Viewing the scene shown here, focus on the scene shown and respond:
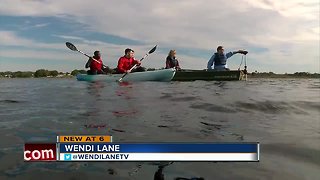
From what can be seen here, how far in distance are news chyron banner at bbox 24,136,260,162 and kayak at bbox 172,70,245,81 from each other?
1696cm

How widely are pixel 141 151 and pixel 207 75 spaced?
56.6 ft

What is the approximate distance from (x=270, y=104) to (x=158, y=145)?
5855 mm

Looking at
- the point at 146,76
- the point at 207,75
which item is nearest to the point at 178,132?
the point at 146,76

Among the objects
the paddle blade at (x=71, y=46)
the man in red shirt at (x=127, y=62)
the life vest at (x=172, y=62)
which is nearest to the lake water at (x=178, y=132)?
the man in red shirt at (x=127, y=62)

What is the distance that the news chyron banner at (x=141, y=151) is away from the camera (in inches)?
94.2

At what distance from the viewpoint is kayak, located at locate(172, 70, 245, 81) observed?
19297mm

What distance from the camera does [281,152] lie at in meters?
3.59

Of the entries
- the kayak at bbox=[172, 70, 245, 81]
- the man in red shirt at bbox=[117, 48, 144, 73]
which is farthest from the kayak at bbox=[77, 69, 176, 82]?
the man in red shirt at bbox=[117, 48, 144, 73]

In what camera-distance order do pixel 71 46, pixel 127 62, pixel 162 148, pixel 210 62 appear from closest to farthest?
1. pixel 162 148
2. pixel 127 62
3. pixel 210 62
4. pixel 71 46

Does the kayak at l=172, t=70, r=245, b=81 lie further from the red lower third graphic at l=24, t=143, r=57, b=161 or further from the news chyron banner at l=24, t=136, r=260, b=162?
the red lower third graphic at l=24, t=143, r=57, b=161

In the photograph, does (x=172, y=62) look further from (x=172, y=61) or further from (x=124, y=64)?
(x=124, y=64)

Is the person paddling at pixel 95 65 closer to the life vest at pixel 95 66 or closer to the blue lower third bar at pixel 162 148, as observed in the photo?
the life vest at pixel 95 66

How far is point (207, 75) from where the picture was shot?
19344mm

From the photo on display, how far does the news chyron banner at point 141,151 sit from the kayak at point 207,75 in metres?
17.0
